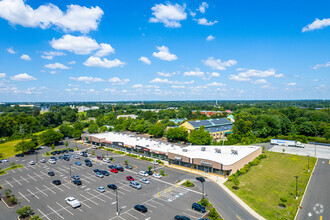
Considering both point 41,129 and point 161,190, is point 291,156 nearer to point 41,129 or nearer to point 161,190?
point 161,190

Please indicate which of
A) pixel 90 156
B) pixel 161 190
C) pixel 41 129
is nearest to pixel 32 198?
pixel 161 190

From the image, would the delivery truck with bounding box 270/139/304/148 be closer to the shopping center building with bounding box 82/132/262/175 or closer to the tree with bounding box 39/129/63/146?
the shopping center building with bounding box 82/132/262/175

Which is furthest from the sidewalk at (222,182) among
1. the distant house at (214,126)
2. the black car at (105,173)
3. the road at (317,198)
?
the distant house at (214,126)

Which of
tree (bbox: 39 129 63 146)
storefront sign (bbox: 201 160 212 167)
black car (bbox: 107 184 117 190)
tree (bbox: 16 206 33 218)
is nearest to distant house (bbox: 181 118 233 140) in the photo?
storefront sign (bbox: 201 160 212 167)

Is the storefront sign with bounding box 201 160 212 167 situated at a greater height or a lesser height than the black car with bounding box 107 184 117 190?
greater

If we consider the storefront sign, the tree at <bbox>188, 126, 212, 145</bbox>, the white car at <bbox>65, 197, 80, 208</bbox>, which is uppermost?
the tree at <bbox>188, 126, 212, 145</bbox>

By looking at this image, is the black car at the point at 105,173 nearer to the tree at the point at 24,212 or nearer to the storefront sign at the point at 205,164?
the tree at the point at 24,212

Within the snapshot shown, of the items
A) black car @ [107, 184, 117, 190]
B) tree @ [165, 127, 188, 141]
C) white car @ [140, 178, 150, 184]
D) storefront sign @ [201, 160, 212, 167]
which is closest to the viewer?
black car @ [107, 184, 117, 190]
